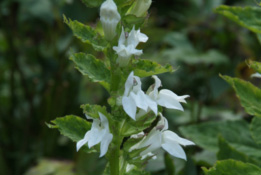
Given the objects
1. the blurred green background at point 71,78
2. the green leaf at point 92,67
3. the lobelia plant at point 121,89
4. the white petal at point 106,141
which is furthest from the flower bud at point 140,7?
the blurred green background at point 71,78

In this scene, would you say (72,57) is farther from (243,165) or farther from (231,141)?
(231,141)

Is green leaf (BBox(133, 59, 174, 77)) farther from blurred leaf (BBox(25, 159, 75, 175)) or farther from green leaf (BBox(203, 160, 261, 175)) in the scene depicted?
blurred leaf (BBox(25, 159, 75, 175))

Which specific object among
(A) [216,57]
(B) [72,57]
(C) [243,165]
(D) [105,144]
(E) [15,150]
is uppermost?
(B) [72,57]

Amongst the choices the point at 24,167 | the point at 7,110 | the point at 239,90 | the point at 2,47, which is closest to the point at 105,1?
the point at 239,90

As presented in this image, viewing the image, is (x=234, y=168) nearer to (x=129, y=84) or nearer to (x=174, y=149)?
(x=174, y=149)

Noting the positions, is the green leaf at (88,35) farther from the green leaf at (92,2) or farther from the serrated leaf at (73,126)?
the serrated leaf at (73,126)

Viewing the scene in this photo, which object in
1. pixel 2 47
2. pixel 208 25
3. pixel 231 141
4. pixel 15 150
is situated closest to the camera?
pixel 231 141

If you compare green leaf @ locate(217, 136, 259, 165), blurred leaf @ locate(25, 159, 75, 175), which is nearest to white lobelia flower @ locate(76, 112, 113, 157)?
green leaf @ locate(217, 136, 259, 165)
